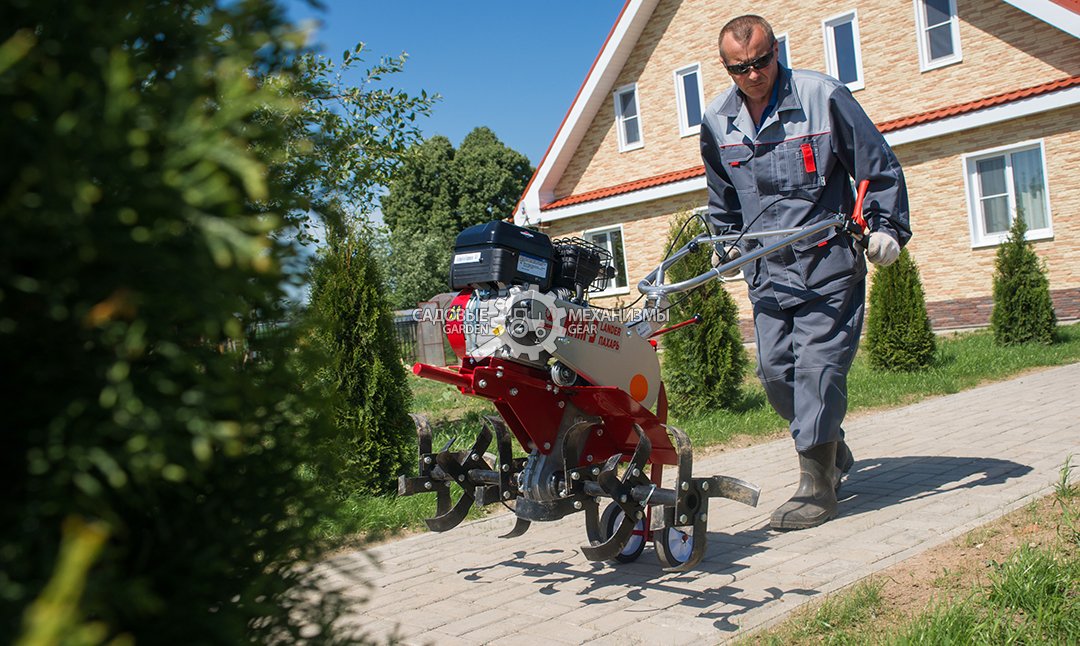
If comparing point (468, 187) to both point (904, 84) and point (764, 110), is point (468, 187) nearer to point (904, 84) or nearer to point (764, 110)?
point (904, 84)

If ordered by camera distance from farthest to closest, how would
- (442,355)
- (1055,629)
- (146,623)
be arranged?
(442,355) < (1055,629) < (146,623)

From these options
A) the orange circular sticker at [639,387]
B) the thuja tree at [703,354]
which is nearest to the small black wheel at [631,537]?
the orange circular sticker at [639,387]

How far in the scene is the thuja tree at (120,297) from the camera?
3.71 feet

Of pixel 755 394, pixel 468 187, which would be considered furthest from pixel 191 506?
pixel 468 187

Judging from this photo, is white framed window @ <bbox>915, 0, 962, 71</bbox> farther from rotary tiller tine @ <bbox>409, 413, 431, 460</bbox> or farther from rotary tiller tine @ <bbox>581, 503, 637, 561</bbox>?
rotary tiller tine @ <bbox>581, 503, 637, 561</bbox>

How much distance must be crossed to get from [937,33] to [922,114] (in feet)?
4.61

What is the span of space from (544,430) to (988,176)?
13.3 m

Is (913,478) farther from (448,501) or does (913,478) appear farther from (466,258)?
(466,258)

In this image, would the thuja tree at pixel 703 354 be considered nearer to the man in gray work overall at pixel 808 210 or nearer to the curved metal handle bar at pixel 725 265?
the man in gray work overall at pixel 808 210

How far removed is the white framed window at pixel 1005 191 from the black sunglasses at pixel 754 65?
37.1 ft

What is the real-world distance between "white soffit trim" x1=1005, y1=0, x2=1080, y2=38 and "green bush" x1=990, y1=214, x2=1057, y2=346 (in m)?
2.96

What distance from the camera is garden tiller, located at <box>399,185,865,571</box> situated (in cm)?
379

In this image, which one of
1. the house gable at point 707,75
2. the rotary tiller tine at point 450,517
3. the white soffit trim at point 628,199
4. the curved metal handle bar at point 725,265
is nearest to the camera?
the curved metal handle bar at point 725,265

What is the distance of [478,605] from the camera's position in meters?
3.88
